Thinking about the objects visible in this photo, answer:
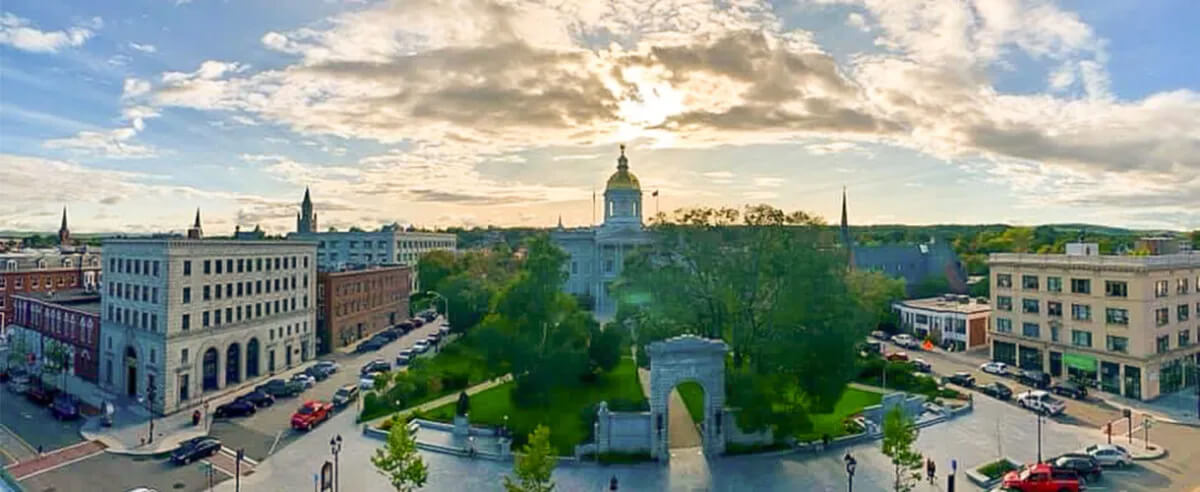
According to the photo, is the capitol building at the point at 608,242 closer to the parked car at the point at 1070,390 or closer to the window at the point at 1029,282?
the window at the point at 1029,282

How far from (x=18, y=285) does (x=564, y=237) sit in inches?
2104

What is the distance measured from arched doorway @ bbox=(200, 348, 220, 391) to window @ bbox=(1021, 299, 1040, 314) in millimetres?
56182

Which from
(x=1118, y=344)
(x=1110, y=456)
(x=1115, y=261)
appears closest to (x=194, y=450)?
(x=1110, y=456)

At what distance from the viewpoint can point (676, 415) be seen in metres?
40.9

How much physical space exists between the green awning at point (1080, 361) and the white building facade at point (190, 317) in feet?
181

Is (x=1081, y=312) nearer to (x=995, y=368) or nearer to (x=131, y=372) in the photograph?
(x=995, y=368)

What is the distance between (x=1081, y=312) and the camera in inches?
2019

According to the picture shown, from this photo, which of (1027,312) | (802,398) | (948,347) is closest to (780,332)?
(802,398)

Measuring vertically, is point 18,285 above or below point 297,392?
above

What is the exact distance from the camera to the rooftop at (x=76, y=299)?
2141 inches

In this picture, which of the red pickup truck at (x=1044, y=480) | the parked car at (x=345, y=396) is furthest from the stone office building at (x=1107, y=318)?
the parked car at (x=345, y=396)

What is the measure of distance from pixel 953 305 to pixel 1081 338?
1964 cm

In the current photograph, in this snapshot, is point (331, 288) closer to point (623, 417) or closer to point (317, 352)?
point (317, 352)

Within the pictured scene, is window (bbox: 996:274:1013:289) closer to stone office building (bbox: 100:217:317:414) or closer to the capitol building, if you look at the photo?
the capitol building
